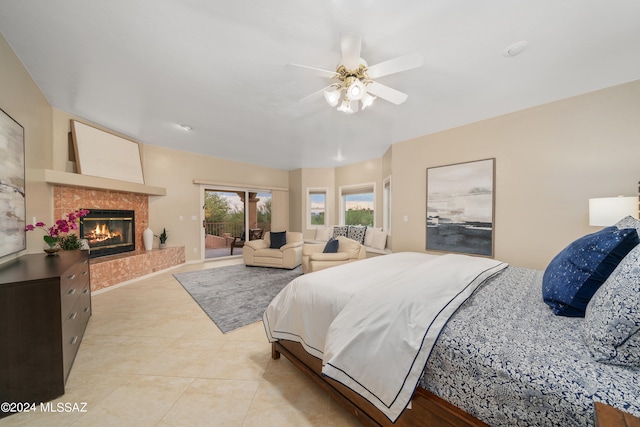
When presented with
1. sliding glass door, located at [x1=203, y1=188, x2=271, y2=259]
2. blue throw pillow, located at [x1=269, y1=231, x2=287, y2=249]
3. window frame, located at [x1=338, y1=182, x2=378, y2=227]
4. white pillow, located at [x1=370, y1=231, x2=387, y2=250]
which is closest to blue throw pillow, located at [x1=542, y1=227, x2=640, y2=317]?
white pillow, located at [x1=370, y1=231, x2=387, y2=250]

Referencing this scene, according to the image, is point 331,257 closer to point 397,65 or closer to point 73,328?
point 397,65

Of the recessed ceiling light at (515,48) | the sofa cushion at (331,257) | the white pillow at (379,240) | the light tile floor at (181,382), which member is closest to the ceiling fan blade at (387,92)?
the recessed ceiling light at (515,48)

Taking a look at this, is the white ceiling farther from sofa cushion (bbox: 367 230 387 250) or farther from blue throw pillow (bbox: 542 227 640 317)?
sofa cushion (bbox: 367 230 387 250)

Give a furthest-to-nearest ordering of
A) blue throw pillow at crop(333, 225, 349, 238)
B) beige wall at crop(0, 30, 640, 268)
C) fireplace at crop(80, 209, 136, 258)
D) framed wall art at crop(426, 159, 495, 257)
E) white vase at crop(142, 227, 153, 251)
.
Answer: blue throw pillow at crop(333, 225, 349, 238)
white vase at crop(142, 227, 153, 251)
fireplace at crop(80, 209, 136, 258)
framed wall art at crop(426, 159, 495, 257)
beige wall at crop(0, 30, 640, 268)

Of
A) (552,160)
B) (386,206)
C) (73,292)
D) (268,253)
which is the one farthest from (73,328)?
(552,160)

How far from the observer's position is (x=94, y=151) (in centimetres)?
355

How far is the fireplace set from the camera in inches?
146

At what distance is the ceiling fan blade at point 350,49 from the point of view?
1.53m

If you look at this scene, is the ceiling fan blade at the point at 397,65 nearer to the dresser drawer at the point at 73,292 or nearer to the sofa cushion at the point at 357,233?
the dresser drawer at the point at 73,292

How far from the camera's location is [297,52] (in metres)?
1.89

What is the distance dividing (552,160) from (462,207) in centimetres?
108

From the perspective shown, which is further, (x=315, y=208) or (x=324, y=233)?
(x=315, y=208)

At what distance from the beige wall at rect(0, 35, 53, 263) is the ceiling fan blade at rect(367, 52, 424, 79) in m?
3.00

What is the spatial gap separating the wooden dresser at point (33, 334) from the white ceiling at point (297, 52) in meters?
1.86
